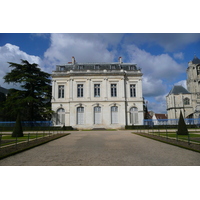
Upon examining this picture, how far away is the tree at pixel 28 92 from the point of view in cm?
2683

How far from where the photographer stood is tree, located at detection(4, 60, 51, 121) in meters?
26.8

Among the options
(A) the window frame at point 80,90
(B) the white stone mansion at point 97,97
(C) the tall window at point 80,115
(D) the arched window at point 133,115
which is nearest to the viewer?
(B) the white stone mansion at point 97,97

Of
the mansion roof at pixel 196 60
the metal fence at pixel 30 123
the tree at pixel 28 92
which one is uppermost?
the mansion roof at pixel 196 60

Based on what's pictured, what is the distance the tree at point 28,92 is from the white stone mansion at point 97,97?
7.91 feet

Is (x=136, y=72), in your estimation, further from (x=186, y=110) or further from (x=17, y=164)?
(x=17, y=164)

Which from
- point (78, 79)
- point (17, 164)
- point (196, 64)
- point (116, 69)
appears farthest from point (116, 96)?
point (196, 64)

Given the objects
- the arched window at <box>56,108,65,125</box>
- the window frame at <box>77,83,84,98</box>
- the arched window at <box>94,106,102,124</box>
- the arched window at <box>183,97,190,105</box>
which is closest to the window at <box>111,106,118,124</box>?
the arched window at <box>94,106,102,124</box>

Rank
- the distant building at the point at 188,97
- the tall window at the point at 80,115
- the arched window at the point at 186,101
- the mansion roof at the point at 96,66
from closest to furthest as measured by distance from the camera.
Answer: the tall window at the point at 80,115 < the mansion roof at the point at 96,66 < the distant building at the point at 188,97 < the arched window at the point at 186,101

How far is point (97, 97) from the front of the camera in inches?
1216

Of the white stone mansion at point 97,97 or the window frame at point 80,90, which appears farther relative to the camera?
the window frame at point 80,90

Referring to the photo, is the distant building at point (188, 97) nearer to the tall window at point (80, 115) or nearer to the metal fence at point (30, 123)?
the tall window at point (80, 115)

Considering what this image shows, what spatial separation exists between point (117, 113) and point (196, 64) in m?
35.1

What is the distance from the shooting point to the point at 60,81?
Result: 105 ft

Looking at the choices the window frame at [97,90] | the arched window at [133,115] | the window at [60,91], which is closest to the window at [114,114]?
the arched window at [133,115]
